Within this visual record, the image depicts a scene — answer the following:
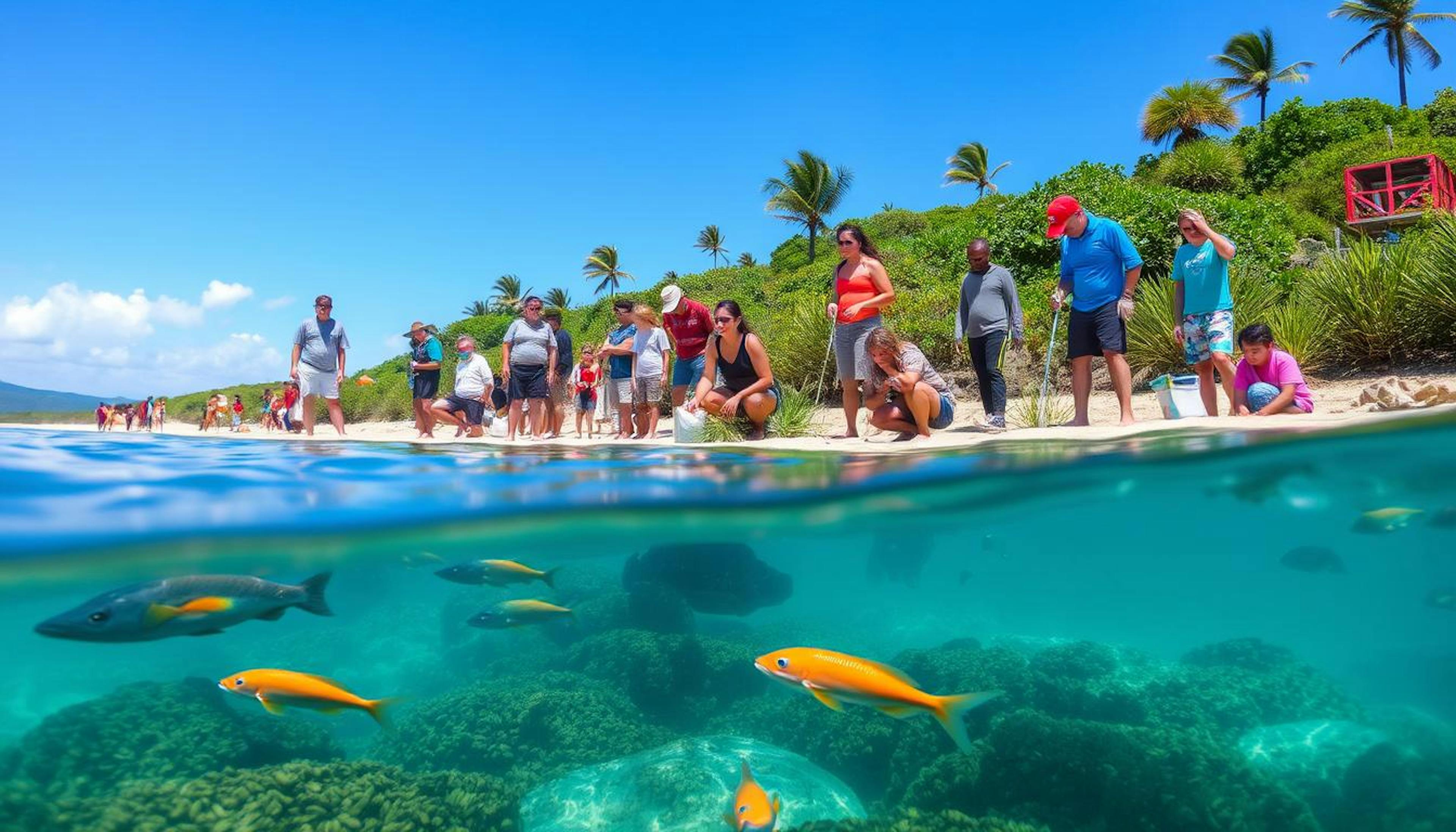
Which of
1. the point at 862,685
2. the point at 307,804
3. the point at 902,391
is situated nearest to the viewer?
the point at 862,685

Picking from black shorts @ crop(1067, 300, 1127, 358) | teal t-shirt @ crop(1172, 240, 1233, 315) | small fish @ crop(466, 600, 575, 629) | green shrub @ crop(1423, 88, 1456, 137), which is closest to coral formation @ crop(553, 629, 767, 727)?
small fish @ crop(466, 600, 575, 629)

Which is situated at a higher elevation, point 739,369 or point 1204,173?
point 1204,173

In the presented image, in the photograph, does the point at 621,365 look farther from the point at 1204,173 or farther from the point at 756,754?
the point at 1204,173

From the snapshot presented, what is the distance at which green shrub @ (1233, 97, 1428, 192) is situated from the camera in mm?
28844

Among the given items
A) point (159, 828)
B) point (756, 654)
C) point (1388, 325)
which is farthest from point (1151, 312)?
point (159, 828)

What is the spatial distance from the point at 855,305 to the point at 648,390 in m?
3.46

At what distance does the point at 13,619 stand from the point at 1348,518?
13.9 meters

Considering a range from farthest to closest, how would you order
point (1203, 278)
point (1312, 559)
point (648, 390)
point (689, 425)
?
point (648, 390) < point (1312, 559) < point (689, 425) < point (1203, 278)

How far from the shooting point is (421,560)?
7668 millimetres

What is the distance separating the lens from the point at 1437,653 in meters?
10.6

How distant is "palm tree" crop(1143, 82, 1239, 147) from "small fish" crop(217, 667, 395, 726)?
3906cm

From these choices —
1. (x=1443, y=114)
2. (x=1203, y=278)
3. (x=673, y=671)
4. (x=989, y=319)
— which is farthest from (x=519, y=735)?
(x=1443, y=114)

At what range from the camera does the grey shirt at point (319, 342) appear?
1065cm

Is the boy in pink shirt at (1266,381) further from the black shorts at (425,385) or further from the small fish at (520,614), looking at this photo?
the black shorts at (425,385)
